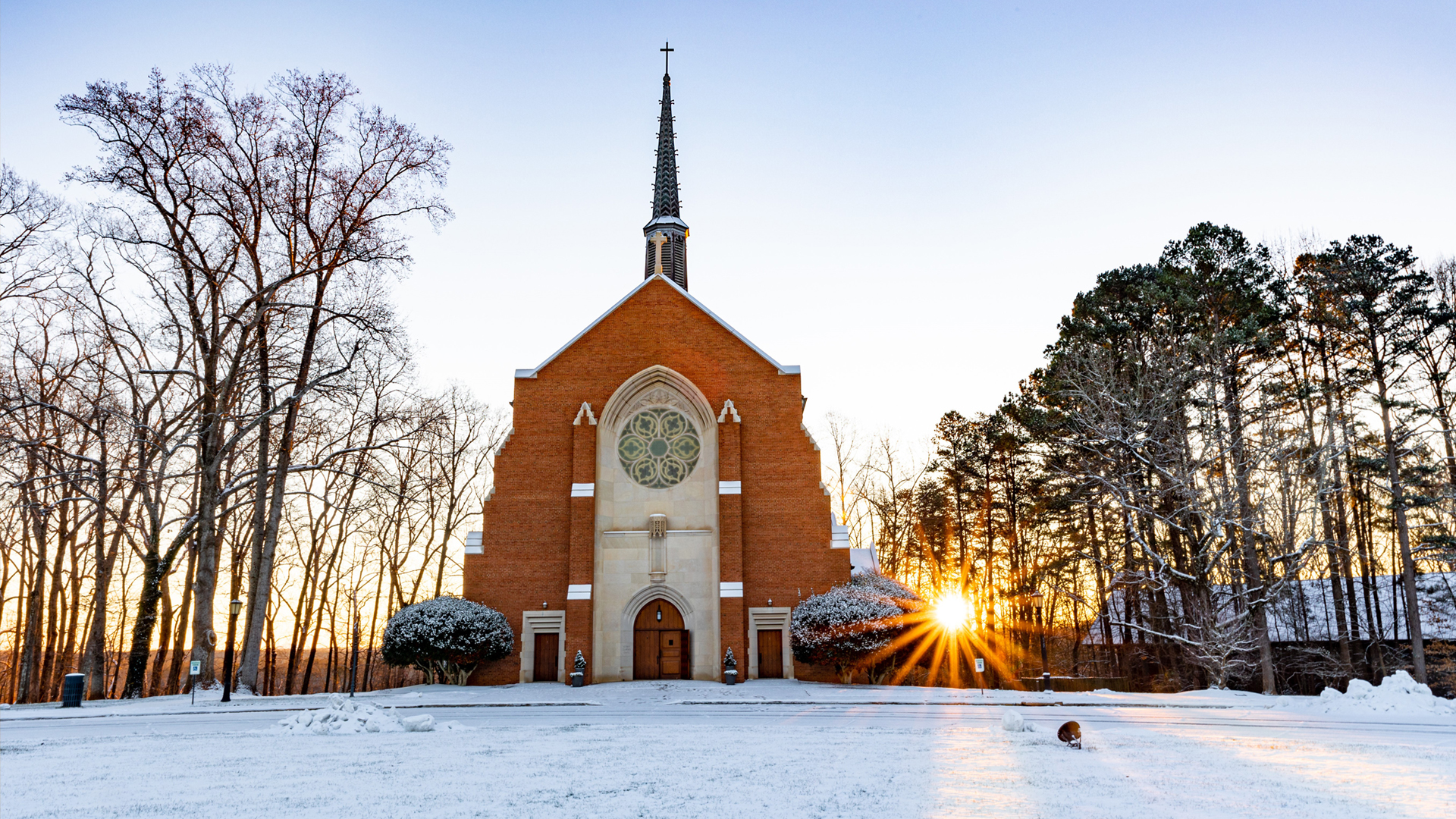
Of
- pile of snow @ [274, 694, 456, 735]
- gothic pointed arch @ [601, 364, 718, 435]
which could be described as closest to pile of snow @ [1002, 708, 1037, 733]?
pile of snow @ [274, 694, 456, 735]

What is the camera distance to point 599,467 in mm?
28938

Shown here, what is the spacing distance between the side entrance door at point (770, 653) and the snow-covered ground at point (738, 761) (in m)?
9.25

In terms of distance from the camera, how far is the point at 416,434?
2455 centimetres

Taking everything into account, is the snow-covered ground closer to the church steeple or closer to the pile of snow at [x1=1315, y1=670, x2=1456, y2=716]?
the pile of snow at [x1=1315, y1=670, x2=1456, y2=716]

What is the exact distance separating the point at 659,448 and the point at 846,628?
838 centimetres

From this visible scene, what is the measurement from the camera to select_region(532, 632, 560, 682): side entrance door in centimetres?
2736

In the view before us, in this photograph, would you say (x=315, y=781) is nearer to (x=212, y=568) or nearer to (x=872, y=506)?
(x=212, y=568)

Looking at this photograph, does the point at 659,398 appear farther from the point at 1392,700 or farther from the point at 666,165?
the point at 1392,700

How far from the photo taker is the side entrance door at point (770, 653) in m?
27.4

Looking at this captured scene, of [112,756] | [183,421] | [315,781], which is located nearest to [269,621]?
[183,421]

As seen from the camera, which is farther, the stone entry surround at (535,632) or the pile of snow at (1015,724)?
the stone entry surround at (535,632)

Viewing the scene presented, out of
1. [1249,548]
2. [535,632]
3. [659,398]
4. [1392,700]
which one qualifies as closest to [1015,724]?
[1392,700]

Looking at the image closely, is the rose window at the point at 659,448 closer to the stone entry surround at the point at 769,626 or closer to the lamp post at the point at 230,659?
the stone entry surround at the point at 769,626

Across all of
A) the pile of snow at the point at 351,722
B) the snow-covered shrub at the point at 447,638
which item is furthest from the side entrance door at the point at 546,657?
the pile of snow at the point at 351,722
